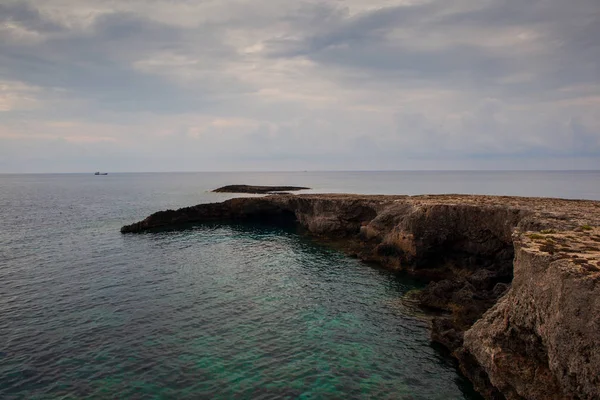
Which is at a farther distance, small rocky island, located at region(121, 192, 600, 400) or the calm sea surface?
the calm sea surface

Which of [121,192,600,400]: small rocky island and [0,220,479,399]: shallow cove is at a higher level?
[121,192,600,400]: small rocky island

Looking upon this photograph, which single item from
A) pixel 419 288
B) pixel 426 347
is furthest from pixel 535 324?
pixel 419 288

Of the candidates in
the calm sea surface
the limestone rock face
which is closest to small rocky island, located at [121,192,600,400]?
the limestone rock face

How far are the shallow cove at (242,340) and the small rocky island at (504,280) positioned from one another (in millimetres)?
3039

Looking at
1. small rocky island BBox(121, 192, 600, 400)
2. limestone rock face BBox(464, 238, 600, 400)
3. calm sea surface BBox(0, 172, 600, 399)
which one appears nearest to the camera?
limestone rock face BBox(464, 238, 600, 400)

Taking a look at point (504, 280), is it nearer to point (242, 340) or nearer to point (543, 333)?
point (543, 333)

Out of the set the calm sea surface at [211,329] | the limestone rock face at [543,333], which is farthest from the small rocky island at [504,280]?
the calm sea surface at [211,329]

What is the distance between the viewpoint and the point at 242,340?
25.7 metres

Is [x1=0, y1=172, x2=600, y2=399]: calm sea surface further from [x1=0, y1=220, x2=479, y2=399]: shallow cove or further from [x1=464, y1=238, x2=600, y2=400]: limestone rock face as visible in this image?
[x1=464, y1=238, x2=600, y2=400]: limestone rock face

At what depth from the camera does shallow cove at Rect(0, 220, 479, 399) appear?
20422 mm

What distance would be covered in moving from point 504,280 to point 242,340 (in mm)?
23559

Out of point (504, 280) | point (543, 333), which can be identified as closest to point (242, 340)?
point (543, 333)

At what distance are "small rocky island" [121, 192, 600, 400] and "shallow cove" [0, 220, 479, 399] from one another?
3.04m

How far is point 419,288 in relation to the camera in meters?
36.9
